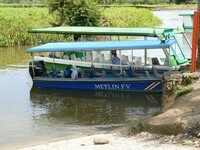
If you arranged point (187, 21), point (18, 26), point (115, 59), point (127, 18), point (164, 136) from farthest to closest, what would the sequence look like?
point (127, 18), point (187, 21), point (18, 26), point (115, 59), point (164, 136)

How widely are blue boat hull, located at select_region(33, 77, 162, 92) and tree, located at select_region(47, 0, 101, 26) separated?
48.1 ft

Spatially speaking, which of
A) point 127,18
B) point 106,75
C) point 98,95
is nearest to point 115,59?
point 106,75

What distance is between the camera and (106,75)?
17.3 metres

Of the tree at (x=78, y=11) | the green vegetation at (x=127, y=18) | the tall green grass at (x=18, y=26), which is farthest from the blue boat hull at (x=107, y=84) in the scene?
the green vegetation at (x=127, y=18)

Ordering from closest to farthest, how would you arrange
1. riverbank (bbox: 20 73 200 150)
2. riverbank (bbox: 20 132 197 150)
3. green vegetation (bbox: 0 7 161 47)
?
riverbank (bbox: 20 132 197 150)
riverbank (bbox: 20 73 200 150)
green vegetation (bbox: 0 7 161 47)

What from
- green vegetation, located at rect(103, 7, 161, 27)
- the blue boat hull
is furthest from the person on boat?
green vegetation, located at rect(103, 7, 161, 27)

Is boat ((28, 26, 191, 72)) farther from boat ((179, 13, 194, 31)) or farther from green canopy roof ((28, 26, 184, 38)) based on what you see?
boat ((179, 13, 194, 31))

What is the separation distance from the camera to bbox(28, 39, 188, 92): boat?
53.5 feet

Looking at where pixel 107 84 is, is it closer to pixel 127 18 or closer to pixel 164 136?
pixel 164 136

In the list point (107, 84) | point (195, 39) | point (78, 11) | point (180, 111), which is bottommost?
point (107, 84)

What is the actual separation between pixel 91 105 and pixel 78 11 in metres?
17.6

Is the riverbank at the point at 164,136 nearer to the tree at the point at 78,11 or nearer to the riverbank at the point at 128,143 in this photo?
the riverbank at the point at 128,143

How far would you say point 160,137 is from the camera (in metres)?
8.63

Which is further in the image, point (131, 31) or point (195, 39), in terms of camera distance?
point (131, 31)
